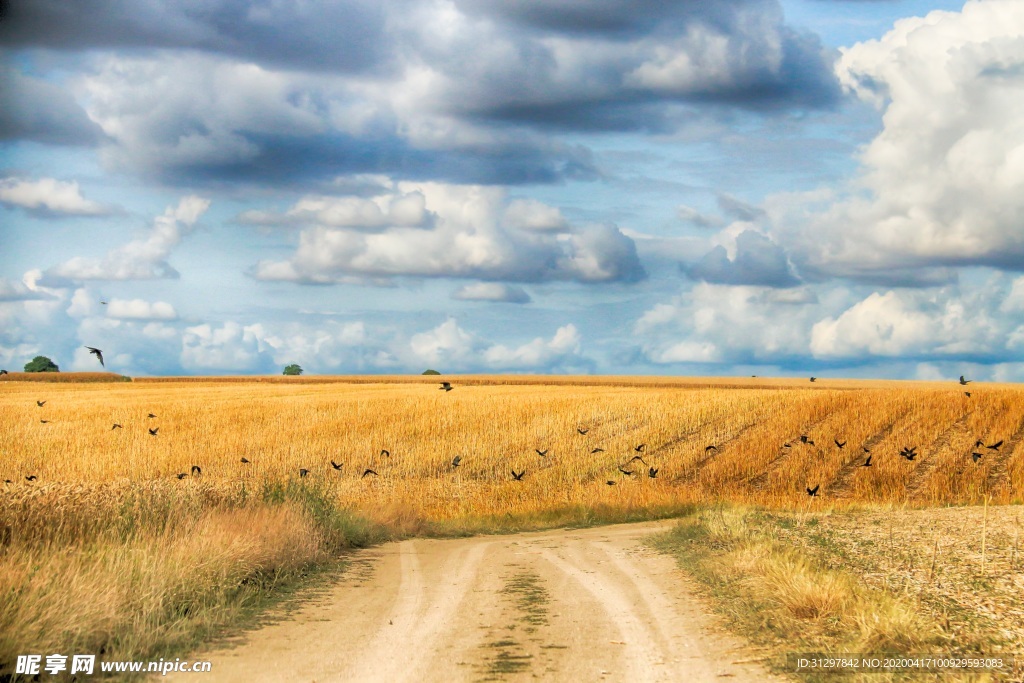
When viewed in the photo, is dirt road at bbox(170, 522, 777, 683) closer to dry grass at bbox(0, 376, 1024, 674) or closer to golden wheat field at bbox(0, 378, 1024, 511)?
dry grass at bbox(0, 376, 1024, 674)

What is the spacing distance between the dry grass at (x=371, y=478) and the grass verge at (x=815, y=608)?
0.27 ft

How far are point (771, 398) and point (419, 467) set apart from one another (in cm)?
2217

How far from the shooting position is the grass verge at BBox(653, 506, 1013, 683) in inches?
380

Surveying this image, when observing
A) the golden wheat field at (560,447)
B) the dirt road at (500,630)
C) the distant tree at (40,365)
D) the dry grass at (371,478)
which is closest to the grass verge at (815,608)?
the dry grass at (371,478)

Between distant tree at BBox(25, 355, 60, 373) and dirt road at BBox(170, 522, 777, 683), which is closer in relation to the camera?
dirt road at BBox(170, 522, 777, 683)

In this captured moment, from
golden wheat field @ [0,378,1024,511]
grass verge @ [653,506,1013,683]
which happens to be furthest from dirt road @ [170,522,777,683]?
golden wheat field @ [0,378,1024,511]

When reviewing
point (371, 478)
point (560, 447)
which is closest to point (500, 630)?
point (371, 478)

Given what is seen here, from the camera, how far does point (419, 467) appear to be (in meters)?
33.8

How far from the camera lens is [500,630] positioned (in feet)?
36.0

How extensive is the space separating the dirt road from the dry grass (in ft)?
3.84

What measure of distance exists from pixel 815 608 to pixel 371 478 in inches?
905

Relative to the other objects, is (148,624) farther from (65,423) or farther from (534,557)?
(65,423)

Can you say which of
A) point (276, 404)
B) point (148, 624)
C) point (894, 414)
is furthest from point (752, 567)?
point (276, 404)

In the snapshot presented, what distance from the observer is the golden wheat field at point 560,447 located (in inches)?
1200
